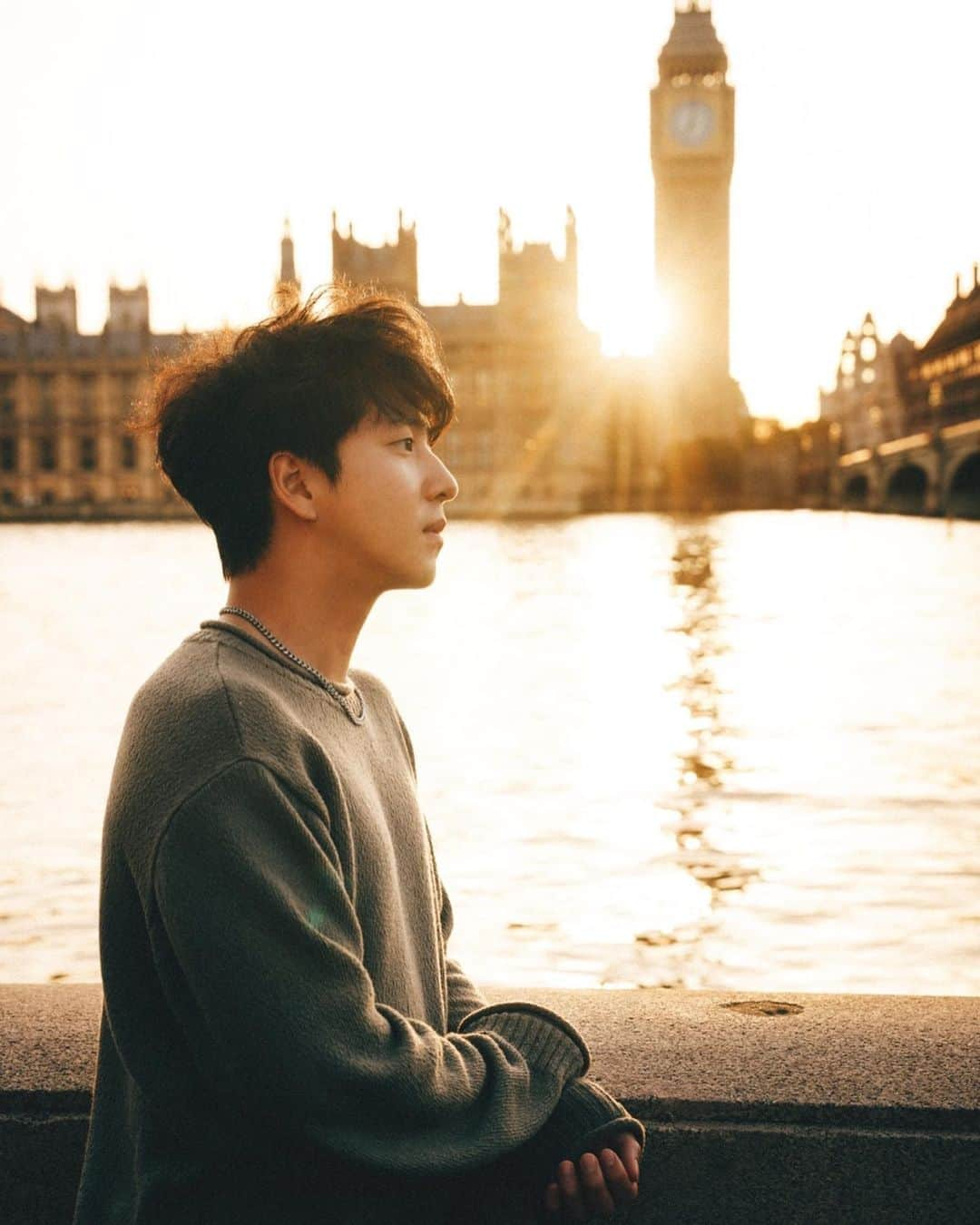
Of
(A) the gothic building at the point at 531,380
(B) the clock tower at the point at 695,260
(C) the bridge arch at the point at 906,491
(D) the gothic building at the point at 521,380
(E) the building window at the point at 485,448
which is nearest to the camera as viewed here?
(C) the bridge arch at the point at 906,491

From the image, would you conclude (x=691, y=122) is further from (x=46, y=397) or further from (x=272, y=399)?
(x=272, y=399)

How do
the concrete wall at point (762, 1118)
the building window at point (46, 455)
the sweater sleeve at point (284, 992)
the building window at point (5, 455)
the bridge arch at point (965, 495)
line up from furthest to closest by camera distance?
the building window at point (5, 455) → the building window at point (46, 455) → the bridge arch at point (965, 495) → the concrete wall at point (762, 1118) → the sweater sleeve at point (284, 992)

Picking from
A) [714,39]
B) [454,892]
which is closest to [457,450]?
[714,39]

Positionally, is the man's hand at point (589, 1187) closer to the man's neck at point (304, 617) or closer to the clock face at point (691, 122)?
the man's neck at point (304, 617)

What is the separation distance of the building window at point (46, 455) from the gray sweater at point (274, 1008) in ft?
267

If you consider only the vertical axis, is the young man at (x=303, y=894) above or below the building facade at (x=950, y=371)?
below

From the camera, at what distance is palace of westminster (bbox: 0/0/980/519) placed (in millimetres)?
74125

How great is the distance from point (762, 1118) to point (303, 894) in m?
0.68

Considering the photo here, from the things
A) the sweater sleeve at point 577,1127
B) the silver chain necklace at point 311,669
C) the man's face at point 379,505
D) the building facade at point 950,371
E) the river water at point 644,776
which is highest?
the building facade at point 950,371

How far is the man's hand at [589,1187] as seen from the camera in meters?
1.45

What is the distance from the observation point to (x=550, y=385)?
2975 inches

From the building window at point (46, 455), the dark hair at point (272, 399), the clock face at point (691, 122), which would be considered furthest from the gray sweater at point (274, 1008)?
the clock face at point (691, 122)

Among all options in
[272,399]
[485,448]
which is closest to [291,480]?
[272,399]

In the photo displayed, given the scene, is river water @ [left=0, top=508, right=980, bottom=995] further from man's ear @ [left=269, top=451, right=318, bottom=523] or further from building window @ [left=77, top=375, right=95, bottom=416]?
building window @ [left=77, top=375, right=95, bottom=416]
